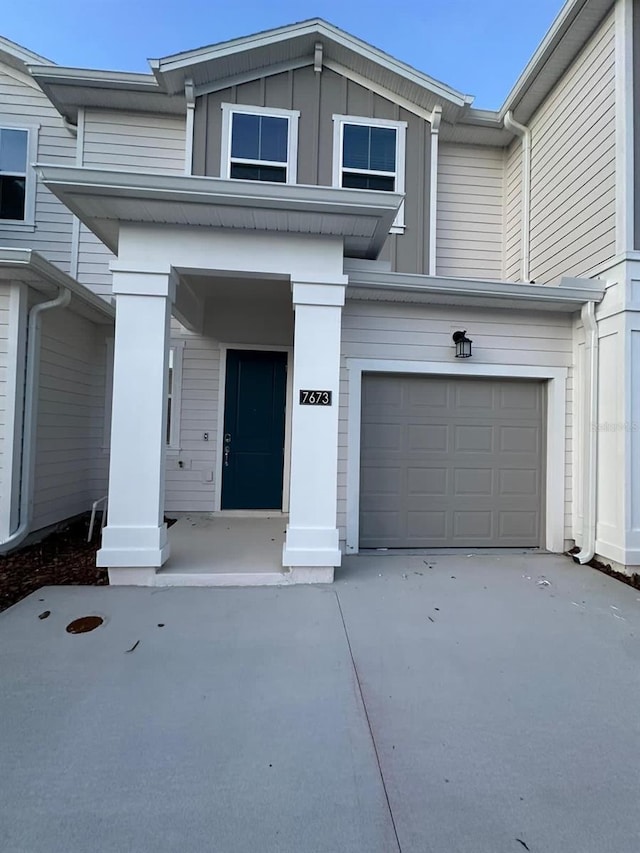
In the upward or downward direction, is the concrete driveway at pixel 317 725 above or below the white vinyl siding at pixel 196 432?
below

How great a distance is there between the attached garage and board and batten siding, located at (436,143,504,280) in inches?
104

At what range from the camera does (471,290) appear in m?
4.43

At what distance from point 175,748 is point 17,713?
0.86 meters

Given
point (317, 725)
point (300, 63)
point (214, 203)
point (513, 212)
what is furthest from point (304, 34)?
point (317, 725)

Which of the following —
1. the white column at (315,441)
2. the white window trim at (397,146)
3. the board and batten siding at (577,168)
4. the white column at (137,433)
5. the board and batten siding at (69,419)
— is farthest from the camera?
the white window trim at (397,146)

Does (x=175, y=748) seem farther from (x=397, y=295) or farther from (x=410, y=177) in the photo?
(x=410, y=177)

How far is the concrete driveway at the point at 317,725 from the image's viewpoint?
60.5 inches

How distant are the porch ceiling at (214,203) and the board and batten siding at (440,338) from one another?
1.10m

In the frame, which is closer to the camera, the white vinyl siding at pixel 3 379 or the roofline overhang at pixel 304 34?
the white vinyl siding at pixel 3 379

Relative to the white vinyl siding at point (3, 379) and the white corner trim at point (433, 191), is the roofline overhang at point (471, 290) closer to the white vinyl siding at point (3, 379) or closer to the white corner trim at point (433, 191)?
the white corner trim at point (433, 191)

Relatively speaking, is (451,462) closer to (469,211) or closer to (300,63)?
(469,211)

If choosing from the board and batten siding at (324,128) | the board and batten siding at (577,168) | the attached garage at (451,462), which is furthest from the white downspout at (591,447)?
the board and batten siding at (324,128)

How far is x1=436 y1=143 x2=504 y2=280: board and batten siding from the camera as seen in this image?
664cm

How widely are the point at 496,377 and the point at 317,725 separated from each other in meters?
3.93
